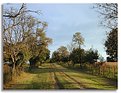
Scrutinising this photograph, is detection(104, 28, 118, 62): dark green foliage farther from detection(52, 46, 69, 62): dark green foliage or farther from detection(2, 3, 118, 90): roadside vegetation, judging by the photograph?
detection(52, 46, 69, 62): dark green foliage

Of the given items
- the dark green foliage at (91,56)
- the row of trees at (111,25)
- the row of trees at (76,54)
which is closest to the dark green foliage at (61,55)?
the row of trees at (76,54)

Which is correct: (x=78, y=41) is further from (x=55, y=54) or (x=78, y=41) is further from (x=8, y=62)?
(x=8, y=62)

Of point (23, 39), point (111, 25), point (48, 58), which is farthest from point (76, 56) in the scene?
point (23, 39)

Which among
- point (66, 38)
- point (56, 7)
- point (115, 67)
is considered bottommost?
point (115, 67)

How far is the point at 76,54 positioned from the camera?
5.74 metres

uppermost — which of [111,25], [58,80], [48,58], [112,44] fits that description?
[111,25]

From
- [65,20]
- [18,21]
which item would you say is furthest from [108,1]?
[18,21]

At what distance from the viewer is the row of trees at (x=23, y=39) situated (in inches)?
224

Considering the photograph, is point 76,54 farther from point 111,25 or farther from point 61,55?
point 111,25

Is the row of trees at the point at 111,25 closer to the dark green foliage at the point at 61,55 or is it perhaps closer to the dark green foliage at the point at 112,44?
the dark green foliage at the point at 112,44

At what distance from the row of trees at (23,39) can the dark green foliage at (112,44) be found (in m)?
0.71

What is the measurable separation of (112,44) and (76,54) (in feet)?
1.52

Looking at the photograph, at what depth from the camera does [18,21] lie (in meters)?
5.73

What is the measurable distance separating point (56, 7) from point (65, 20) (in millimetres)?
194
